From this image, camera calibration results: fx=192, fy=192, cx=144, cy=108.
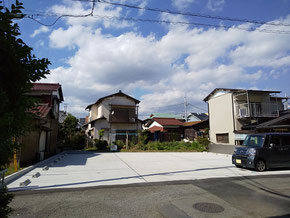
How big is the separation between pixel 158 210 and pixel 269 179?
4.82 m

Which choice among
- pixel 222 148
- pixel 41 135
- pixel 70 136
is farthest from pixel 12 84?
pixel 70 136

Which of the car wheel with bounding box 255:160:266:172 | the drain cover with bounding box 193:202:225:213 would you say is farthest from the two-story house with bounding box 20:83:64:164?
the car wheel with bounding box 255:160:266:172

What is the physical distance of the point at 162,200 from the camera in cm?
434

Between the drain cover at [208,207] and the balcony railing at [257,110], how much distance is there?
1480cm

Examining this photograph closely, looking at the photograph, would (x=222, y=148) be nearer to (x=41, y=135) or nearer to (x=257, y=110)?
(x=257, y=110)

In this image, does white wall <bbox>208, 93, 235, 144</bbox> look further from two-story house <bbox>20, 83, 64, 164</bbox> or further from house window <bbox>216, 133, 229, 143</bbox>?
two-story house <bbox>20, 83, 64, 164</bbox>

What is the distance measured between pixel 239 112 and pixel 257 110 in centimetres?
182

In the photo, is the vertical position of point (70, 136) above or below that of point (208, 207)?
above

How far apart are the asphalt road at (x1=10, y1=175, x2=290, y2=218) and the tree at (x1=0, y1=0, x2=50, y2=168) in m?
2.29

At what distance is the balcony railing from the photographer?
1731 centimetres

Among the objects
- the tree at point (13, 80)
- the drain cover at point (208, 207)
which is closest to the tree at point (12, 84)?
the tree at point (13, 80)

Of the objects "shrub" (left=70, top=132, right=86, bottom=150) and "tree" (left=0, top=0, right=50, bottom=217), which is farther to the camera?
"shrub" (left=70, top=132, right=86, bottom=150)

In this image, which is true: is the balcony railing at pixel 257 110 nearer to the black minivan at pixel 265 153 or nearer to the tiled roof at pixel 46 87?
the black minivan at pixel 265 153

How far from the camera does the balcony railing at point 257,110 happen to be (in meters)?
17.3
